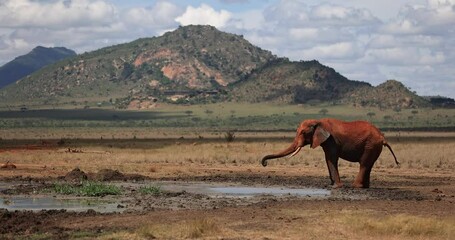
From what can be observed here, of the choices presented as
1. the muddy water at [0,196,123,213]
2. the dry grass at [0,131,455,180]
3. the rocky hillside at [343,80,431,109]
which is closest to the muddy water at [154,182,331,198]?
the muddy water at [0,196,123,213]

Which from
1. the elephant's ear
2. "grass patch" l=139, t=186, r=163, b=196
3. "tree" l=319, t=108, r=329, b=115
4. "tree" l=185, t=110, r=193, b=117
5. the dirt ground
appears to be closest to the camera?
→ the dirt ground

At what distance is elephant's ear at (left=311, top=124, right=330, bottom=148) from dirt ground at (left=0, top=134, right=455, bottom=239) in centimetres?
160

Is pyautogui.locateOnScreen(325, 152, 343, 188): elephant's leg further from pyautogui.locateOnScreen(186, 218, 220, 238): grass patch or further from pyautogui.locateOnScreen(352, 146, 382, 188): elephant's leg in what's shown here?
pyautogui.locateOnScreen(186, 218, 220, 238): grass patch

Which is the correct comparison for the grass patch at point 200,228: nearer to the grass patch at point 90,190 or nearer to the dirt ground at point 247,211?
the dirt ground at point 247,211

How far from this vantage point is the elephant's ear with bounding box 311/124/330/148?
2888 cm

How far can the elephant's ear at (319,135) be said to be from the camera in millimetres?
28875

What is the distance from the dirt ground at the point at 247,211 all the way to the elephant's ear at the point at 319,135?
5.25ft

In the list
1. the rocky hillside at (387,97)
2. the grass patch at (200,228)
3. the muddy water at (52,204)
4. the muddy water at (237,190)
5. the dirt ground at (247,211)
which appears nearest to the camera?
the grass patch at (200,228)

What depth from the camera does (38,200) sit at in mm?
24812

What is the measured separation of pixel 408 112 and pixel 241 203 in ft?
411

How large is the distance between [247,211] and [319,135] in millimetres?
7807

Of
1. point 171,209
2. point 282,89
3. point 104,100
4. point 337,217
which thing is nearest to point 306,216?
point 337,217

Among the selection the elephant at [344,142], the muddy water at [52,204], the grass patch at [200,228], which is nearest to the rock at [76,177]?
the muddy water at [52,204]

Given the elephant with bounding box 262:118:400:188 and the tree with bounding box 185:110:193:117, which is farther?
the tree with bounding box 185:110:193:117
